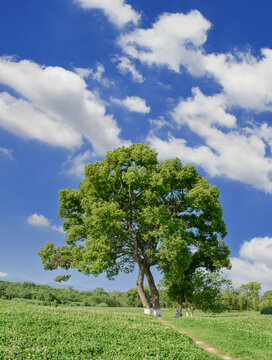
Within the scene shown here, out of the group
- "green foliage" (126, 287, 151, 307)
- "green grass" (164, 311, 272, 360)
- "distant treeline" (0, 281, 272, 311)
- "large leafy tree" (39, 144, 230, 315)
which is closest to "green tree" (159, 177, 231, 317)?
"large leafy tree" (39, 144, 230, 315)

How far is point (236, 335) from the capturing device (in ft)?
66.2

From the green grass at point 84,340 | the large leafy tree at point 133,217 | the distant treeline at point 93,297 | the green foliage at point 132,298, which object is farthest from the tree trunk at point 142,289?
the green foliage at point 132,298

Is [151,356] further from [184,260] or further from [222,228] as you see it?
[222,228]

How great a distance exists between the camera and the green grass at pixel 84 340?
1152 cm

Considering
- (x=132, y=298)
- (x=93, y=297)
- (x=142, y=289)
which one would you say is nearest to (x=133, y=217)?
(x=142, y=289)

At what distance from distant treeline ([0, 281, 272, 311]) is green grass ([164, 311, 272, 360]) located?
56.0ft

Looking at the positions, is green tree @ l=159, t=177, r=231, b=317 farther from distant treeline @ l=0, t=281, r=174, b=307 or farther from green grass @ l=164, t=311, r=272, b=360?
distant treeline @ l=0, t=281, r=174, b=307

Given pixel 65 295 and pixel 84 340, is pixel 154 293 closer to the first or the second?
pixel 84 340

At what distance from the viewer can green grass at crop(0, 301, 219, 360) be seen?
11.5 meters

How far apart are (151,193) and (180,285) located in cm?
1128

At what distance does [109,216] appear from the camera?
2748cm

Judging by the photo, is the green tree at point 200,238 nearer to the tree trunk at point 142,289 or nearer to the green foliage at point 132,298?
the tree trunk at point 142,289

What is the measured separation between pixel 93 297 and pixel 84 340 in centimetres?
6107

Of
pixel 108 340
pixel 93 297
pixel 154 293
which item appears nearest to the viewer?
pixel 108 340
